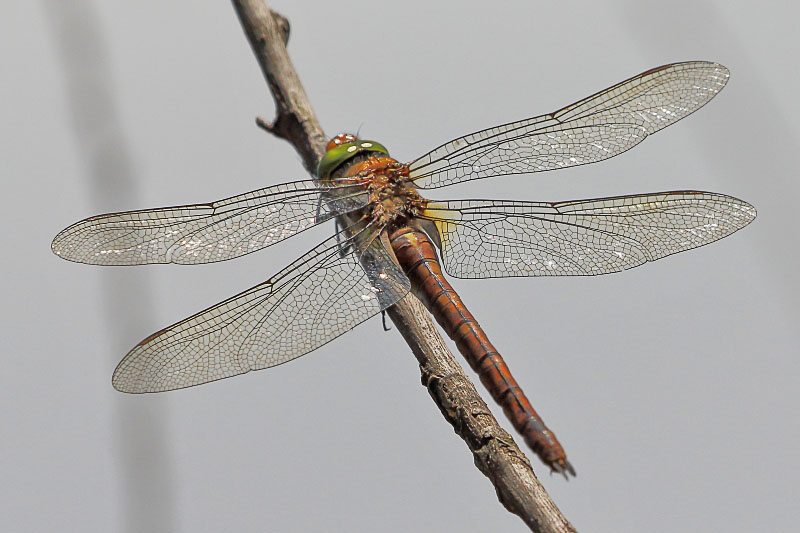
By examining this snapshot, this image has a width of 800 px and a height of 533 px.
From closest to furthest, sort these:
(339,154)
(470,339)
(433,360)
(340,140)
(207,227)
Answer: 1. (433,360)
2. (470,339)
3. (207,227)
4. (339,154)
5. (340,140)

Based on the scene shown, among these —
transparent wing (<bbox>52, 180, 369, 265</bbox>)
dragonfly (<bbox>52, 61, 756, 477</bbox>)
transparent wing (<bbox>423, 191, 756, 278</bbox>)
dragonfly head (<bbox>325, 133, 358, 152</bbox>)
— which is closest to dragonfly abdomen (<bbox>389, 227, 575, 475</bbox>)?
dragonfly (<bbox>52, 61, 756, 477</bbox>)

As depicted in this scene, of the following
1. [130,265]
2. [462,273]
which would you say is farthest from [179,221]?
[462,273]

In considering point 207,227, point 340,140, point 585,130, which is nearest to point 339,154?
point 340,140

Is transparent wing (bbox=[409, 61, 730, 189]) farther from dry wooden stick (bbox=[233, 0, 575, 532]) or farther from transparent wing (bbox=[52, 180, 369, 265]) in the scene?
dry wooden stick (bbox=[233, 0, 575, 532])

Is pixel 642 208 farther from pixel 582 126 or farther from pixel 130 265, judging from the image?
pixel 130 265

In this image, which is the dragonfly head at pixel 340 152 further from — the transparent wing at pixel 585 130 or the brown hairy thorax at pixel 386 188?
the transparent wing at pixel 585 130

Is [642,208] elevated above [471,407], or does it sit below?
above

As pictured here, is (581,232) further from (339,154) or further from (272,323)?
(272,323)

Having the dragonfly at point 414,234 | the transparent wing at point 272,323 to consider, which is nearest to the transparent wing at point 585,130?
the dragonfly at point 414,234
